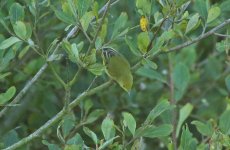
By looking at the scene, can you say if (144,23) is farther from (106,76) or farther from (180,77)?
(180,77)

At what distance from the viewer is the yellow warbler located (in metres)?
1.20

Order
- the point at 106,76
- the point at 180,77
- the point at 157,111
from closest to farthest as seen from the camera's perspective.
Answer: the point at 157,111 → the point at 106,76 → the point at 180,77

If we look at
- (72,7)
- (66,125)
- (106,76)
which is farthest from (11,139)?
(72,7)

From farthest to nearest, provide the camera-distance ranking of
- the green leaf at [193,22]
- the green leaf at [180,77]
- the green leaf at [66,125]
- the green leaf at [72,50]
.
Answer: the green leaf at [180,77] < the green leaf at [66,125] < the green leaf at [193,22] < the green leaf at [72,50]

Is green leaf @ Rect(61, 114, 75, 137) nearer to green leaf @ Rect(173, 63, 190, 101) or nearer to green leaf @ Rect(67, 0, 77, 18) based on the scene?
green leaf @ Rect(67, 0, 77, 18)

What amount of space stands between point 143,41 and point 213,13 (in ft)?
0.67

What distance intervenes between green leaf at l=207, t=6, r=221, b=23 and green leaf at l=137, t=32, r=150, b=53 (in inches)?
7.5

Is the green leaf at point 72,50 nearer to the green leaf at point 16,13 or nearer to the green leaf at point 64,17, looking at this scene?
the green leaf at point 64,17

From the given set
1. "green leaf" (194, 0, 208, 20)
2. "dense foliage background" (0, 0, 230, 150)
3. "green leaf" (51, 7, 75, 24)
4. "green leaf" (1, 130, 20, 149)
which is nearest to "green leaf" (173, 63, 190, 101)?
"dense foliage background" (0, 0, 230, 150)

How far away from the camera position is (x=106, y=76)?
154cm

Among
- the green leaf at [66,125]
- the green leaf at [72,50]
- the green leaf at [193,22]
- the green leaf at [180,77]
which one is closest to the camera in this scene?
the green leaf at [72,50]

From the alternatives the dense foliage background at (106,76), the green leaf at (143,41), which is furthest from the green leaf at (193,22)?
the green leaf at (143,41)

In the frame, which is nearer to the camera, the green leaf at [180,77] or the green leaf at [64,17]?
the green leaf at [64,17]

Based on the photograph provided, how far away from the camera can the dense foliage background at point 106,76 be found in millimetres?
1210
